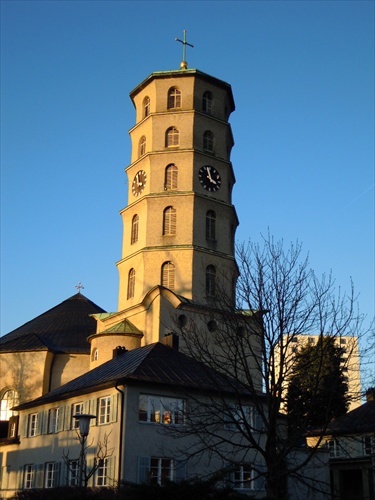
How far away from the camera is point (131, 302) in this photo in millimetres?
45812

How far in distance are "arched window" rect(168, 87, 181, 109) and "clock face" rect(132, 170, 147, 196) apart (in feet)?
16.9

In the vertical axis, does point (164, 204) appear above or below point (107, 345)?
above

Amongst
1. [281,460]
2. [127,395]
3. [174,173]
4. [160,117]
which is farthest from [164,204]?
[281,460]

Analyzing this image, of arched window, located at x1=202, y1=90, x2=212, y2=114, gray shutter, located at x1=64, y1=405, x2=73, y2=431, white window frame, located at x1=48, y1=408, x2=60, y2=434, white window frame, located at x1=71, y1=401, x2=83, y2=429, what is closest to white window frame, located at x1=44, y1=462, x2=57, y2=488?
white window frame, located at x1=48, y1=408, x2=60, y2=434

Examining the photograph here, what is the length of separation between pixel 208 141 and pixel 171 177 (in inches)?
160

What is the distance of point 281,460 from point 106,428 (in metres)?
11.9

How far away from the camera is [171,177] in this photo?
47344 mm

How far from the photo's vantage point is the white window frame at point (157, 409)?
31766 millimetres

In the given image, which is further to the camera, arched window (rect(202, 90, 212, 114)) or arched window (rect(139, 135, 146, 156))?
arched window (rect(202, 90, 212, 114))

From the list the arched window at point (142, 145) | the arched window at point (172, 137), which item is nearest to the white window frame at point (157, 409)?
the arched window at point (172, 137)

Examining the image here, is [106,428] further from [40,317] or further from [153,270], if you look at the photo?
[40,317]

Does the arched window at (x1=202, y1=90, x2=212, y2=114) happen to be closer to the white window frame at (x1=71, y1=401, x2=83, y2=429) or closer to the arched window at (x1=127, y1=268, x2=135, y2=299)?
the arched window at (x1=127, y1=268, x2=135, y2=299)

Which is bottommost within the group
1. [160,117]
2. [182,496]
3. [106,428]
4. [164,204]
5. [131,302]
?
[182,496]

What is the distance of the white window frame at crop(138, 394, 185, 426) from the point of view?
31766mm
